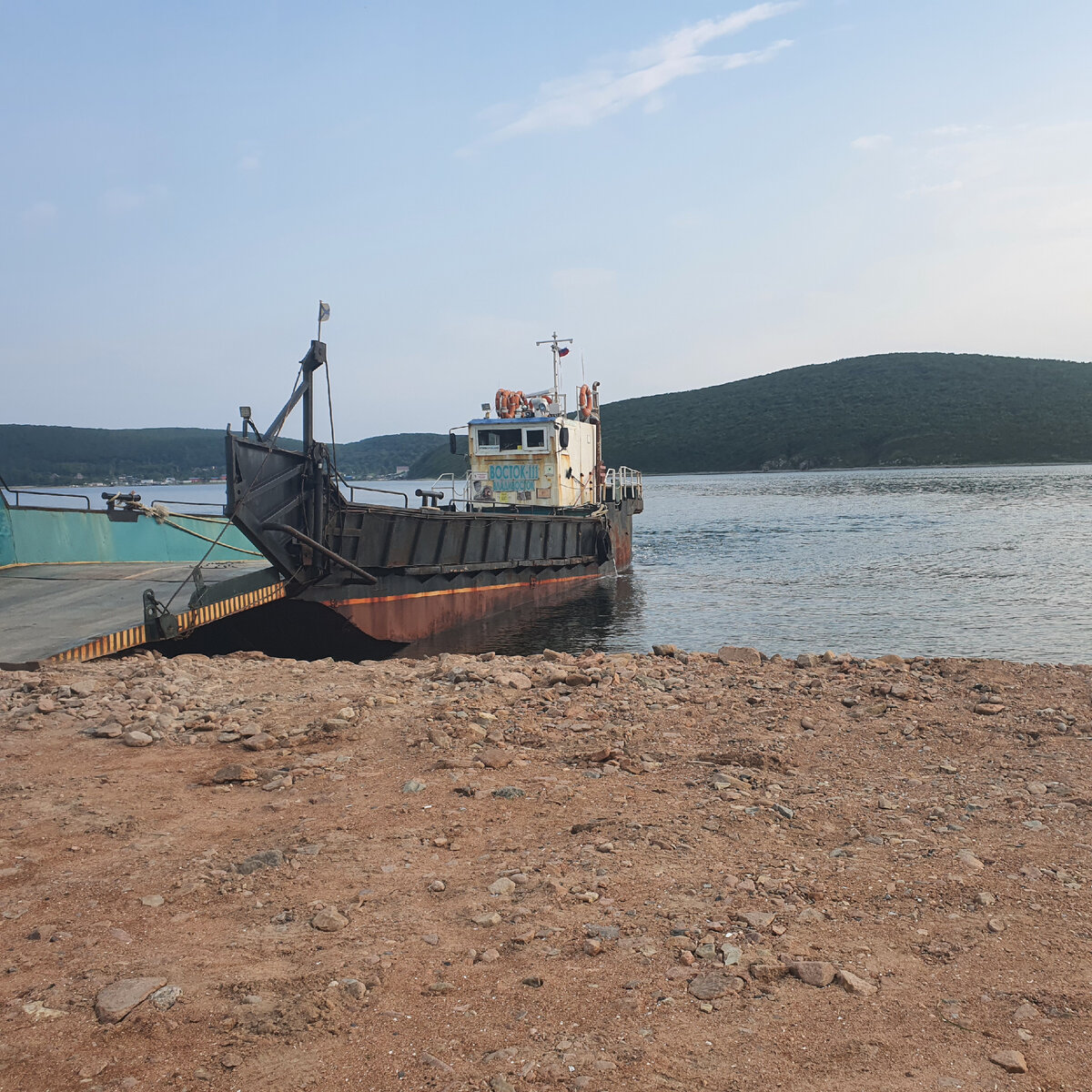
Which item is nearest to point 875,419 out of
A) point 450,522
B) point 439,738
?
point 450,522

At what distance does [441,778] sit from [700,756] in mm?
1812

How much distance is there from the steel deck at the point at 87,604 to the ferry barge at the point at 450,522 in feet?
3.69

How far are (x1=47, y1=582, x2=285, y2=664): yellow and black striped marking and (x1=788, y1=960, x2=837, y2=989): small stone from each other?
26.6ft

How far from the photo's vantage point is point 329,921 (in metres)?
3.82

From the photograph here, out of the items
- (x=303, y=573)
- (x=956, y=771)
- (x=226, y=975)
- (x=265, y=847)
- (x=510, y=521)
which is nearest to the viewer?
(x=226, y=975)

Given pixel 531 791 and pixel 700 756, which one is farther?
pixel 700 756

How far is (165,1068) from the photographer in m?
2.88

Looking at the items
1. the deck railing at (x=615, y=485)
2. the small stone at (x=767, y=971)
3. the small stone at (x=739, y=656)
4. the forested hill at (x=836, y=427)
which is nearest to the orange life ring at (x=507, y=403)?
the deck railing at (x=615, y=485)

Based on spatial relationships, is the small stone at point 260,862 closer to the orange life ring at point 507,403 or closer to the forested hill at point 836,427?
the orange life ring at point 507,403

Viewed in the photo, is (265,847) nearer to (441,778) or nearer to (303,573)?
(441,778)

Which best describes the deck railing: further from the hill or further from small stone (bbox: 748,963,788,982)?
the hill

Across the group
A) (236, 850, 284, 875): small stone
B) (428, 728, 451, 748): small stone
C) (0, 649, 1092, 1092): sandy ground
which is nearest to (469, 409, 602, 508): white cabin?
(0, 649, 1092, 1092): sandy ground

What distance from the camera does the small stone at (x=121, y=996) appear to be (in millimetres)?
3135

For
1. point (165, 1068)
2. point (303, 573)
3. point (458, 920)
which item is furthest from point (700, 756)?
point (303, 573)
